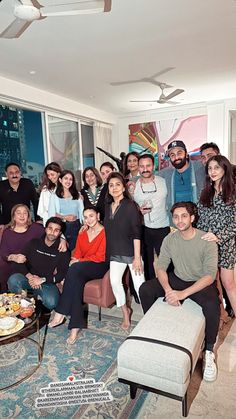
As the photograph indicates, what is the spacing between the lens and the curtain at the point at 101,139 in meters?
6.68

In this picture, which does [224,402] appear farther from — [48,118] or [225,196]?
[48,118]

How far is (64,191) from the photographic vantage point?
2979 mm

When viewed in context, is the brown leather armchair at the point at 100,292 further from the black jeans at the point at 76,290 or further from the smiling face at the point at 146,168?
the smiling face at the point at 146,168

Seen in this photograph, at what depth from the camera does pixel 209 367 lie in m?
1.84

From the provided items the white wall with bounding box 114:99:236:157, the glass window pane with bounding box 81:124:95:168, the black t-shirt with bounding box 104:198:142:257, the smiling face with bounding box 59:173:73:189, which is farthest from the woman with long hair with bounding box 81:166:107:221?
the white wall with bounding box 114:99:236:157

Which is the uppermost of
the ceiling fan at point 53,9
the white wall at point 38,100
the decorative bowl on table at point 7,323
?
the white wall at point 38,100

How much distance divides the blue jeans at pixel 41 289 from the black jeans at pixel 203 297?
0.77 m

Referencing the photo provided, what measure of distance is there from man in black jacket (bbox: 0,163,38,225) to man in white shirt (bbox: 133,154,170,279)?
1.41m

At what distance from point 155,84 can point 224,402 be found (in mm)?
4361

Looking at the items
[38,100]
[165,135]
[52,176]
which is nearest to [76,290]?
[52,176]

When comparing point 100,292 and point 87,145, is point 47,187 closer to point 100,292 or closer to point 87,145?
point 100,292

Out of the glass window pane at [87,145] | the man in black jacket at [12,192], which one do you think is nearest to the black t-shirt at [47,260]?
the man in black jacket at [12,192]

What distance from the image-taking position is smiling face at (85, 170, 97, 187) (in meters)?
2.96

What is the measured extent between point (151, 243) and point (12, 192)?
5.62 ft
